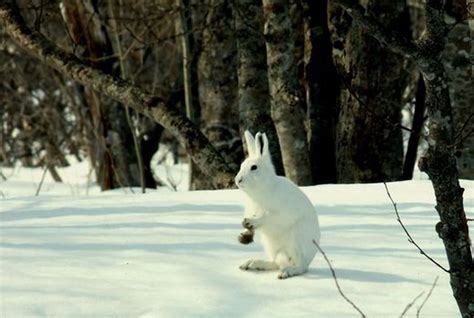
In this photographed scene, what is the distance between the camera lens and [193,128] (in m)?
8.98

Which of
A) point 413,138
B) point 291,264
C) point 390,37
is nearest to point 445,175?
point 390,37

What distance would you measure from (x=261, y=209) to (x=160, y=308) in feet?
2.67

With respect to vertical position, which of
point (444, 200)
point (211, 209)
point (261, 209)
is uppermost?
point (444, 200)

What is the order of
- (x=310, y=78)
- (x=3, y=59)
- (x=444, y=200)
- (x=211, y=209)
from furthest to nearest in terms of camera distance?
(x=3, y=59) → (x=310, y=78) → (x=211, y=209) → (x=444, y=200)

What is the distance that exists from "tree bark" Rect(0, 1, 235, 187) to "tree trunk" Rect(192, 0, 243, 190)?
263 cm

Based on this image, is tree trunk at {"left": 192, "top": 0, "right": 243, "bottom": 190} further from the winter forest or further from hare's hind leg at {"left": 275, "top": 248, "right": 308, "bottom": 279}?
hare's hind leg at {"left": 275, "top": 248, "right": 308, "bottom": 279}

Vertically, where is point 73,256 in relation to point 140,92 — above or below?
below

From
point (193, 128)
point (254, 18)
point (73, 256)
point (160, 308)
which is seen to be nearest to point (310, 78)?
point (254, 18)

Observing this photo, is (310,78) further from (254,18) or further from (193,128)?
(193,128)

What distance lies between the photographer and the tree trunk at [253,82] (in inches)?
385

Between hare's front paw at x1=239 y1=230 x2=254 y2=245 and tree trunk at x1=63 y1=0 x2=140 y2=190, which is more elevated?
hare's front paw at x1=239 y1=230 x2=254 y2=245

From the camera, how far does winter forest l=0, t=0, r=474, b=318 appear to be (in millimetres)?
4285

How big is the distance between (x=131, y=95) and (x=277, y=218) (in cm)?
460

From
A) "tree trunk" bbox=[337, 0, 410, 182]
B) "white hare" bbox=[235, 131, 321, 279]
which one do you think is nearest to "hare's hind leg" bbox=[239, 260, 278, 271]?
"white hare" bbox=[235, 131, 321, 279]
